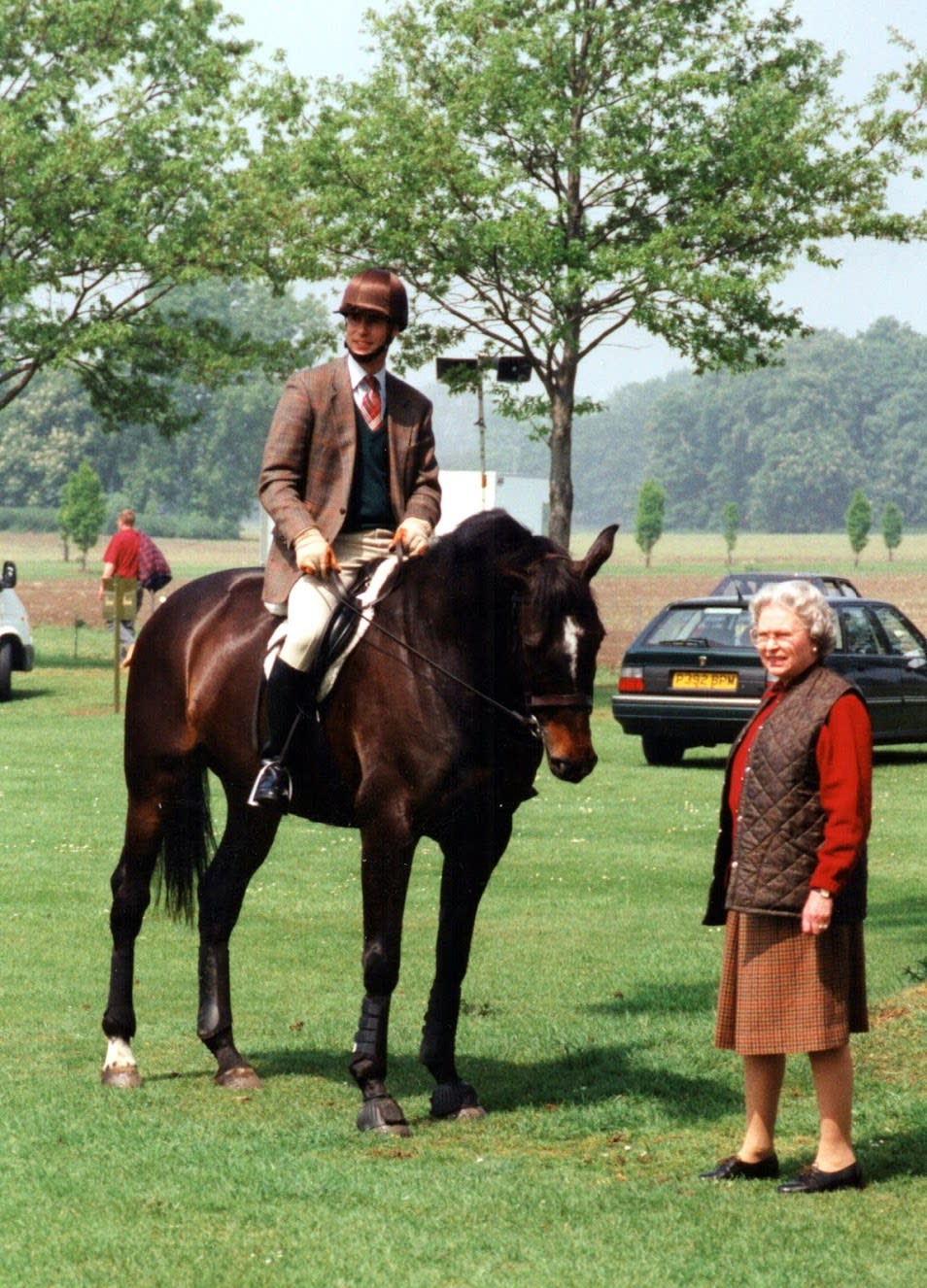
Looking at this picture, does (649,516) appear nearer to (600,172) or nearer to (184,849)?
(600,172)

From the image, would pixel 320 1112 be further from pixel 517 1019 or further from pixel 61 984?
pixel 61 984

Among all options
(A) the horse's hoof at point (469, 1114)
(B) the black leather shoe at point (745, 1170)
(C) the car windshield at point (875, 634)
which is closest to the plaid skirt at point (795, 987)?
(B) the black leather shoe at point (745, 1170)

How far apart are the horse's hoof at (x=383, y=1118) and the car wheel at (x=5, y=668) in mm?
22258

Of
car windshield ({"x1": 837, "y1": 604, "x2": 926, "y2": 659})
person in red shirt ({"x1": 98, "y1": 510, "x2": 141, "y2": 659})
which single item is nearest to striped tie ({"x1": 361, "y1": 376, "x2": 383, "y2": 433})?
car windshield ({"x1": 837, "y1": 604, "x2": 926, "y2": 659})

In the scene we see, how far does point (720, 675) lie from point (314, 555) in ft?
48.0

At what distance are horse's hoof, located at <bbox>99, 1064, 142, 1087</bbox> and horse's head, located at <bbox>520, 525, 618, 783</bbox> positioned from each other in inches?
79.1

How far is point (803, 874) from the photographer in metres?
5.77

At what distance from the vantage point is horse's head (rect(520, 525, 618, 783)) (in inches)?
257

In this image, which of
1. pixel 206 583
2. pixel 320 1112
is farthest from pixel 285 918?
pixel 320 1112

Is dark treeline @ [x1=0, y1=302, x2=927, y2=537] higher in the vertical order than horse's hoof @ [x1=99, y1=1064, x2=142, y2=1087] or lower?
higher

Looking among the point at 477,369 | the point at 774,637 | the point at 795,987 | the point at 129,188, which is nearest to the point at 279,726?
the point at 774,637

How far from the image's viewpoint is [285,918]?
456 inches

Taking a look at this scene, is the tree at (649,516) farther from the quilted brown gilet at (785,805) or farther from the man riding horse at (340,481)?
the quilted brown gilet at (785,805)

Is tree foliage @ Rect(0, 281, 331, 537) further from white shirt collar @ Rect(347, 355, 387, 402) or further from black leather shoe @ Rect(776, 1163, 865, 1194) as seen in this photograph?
black leather shoe @ Rect(776, 1163, 865, 1194)
